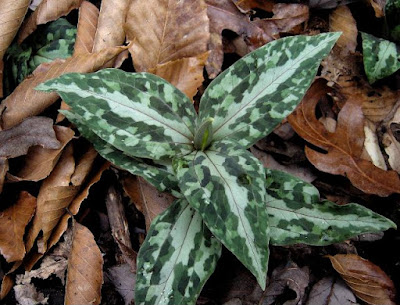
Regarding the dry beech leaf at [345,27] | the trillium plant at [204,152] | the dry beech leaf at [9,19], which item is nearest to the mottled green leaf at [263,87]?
the trillium plant at [204,152]

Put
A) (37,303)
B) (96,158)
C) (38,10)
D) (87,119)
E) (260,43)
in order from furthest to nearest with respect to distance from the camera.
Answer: (260,43) < (38,10) < (96,158) < (37,303) < (87,119)

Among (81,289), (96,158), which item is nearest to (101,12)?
(96,158)

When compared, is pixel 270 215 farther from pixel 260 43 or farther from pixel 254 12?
pixel 254 12

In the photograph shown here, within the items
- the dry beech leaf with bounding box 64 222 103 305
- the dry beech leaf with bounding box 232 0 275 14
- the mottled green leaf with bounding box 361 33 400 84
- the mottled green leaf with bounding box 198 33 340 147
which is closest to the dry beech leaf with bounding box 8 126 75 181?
the dry beech leaf with bounding box 64 222 103 305

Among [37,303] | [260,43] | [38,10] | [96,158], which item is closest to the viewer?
[37,303]

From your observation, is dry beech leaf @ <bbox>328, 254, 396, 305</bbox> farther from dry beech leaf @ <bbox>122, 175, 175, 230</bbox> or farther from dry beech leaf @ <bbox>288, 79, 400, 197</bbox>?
dry beech leaf @ <bbox>122, 175, 175, 230</bbox>

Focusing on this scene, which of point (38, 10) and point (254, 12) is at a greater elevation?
point (38, 10)

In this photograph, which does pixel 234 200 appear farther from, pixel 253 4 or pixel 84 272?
pixel 253 4
